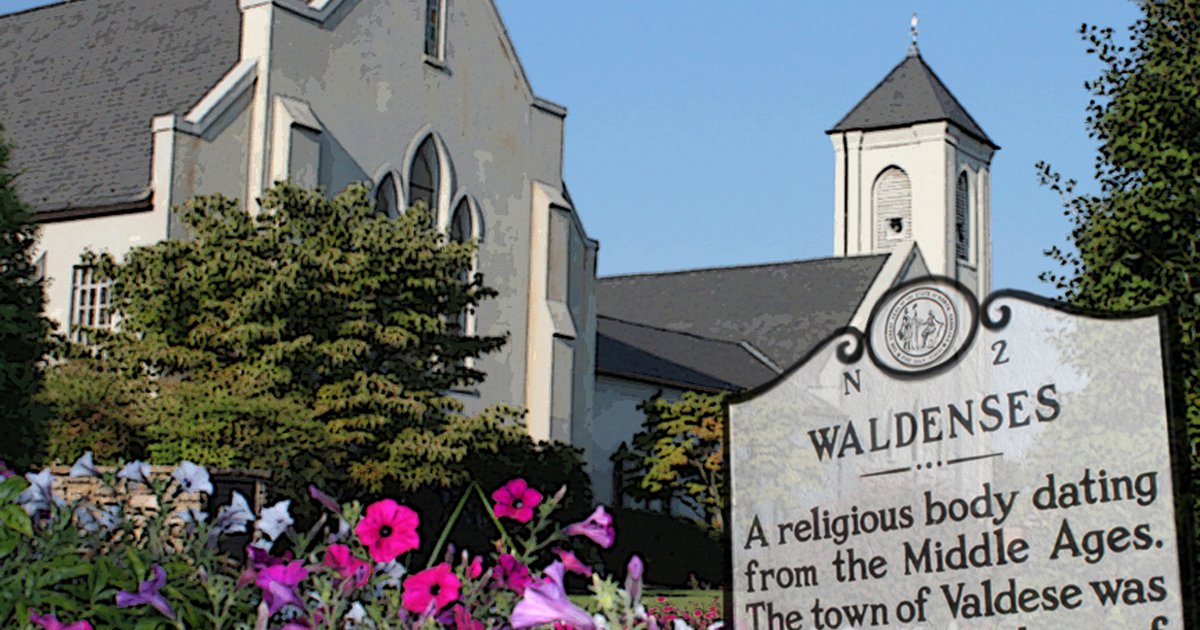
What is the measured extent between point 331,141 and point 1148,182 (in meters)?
18.9

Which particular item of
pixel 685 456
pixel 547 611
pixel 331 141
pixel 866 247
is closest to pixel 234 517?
pixel 547 611

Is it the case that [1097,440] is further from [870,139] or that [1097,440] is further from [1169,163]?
[870,139]

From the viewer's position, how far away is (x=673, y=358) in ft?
158

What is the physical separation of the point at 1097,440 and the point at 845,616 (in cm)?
112

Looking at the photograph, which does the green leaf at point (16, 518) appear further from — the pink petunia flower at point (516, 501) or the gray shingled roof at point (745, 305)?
the gray shingled roof at point (745, 305)

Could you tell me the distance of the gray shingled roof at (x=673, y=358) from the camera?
143 ft

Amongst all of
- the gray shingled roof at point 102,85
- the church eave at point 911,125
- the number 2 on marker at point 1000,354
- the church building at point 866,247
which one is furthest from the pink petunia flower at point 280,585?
the church eave at point 911,125

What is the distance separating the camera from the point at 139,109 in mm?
29875

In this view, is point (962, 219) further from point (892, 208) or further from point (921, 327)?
point (921, 327)

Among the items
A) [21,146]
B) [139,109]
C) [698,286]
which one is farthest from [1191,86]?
[698,286]

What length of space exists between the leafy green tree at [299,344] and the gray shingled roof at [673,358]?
17.2m

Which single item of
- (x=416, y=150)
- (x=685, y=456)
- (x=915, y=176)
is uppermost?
(x=915, y=176)

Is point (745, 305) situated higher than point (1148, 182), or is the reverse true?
point (745, 305)

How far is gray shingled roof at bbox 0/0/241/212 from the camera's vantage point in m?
28.8
